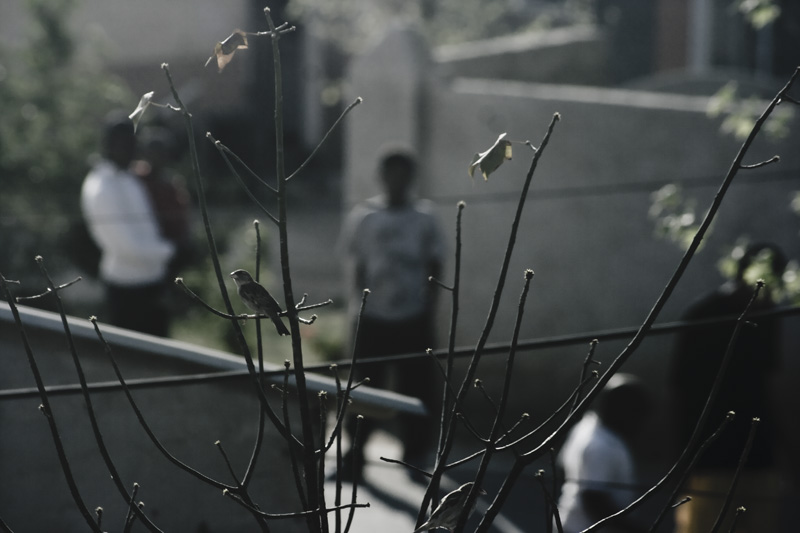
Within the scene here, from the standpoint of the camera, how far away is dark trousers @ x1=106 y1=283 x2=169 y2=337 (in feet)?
17.5

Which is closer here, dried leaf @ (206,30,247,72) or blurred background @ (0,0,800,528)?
dried leaf @ (206,30,247,72)

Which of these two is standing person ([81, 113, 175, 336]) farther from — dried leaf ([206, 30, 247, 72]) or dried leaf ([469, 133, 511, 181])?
dried leaf ([469, 133, 511, 181])

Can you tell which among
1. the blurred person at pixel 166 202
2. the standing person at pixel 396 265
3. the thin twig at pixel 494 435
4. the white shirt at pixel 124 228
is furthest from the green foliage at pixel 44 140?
the thin twig at pixel 494 435

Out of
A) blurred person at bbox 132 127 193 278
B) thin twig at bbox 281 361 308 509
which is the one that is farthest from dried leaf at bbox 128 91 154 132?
blurred person at bbox 132 127 193 278

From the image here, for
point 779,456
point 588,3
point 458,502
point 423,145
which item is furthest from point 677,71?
point 458,502

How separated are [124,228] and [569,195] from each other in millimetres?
2988

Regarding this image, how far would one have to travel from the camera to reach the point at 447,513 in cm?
171

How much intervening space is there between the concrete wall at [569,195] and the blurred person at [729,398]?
218 centimetres

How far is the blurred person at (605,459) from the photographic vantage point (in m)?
3.98

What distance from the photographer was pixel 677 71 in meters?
14.1

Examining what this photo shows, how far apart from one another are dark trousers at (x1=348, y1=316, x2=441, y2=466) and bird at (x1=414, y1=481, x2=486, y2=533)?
3.79 m

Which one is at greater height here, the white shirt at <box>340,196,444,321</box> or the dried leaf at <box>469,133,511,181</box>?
the white shirt at <box>340,196,444,321</box>

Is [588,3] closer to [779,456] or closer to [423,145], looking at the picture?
[423,145]


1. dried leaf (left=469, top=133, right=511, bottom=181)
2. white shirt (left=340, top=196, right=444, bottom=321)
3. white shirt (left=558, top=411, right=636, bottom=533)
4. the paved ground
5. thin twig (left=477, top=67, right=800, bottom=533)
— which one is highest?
white shirt (left=340, top=196, right=444, bottom=321)
